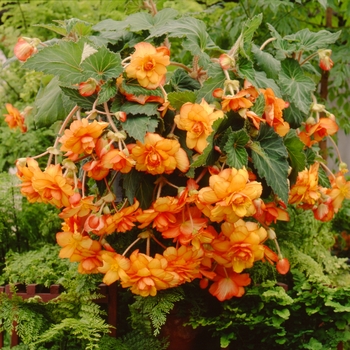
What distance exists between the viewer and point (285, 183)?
123 centimetres

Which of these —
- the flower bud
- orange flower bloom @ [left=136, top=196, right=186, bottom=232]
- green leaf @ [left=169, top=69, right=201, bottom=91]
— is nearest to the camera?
orange flower bloom @ [left=136, top=196, right=186, bottom=232]

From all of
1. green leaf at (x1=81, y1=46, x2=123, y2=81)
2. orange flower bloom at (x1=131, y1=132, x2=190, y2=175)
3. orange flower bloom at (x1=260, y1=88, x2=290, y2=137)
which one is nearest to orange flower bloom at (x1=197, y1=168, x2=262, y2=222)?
orange flower bloom at (x1=131, y1=132, x2=190, y2=175)

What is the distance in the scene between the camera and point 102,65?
1216 mm

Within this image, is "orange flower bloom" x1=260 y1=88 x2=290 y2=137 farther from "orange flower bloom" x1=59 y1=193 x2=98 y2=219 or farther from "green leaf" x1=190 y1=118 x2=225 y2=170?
"orange flower bloom" x1=59 y1=193 x2=98 y2=219

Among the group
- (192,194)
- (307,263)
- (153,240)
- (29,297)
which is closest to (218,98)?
(192,194)

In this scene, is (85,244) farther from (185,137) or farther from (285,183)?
(285,183)

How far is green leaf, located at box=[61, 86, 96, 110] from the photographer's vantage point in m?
1.25

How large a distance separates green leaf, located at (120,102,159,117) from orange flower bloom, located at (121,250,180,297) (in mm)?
312

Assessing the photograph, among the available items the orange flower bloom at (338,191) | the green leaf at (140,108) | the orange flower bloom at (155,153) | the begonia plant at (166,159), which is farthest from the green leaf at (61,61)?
the orange flower bloom at (338,191)

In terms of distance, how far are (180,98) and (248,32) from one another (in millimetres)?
237

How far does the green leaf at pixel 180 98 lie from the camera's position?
124 centimetres

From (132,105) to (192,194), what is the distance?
0.25m

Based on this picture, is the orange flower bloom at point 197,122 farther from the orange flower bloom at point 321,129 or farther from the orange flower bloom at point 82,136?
the orange flower bloom at point 321,129

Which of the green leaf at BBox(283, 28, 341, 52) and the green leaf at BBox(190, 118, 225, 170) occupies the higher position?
the green leaf at BBox(283, 28, 341, 52)
